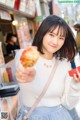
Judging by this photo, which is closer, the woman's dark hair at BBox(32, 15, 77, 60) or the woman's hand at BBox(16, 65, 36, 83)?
the woman's hand at BBox(16, 65, 36, 83)

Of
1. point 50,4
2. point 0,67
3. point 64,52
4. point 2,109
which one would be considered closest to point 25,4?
point 0,67

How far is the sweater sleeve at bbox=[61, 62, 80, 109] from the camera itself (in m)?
2.28

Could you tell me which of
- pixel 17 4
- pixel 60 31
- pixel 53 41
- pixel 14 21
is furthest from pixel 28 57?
pixel 14 21

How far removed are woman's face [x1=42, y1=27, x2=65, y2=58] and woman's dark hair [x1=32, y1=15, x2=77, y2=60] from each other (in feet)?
0.10

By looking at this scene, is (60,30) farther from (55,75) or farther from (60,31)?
(55,75)

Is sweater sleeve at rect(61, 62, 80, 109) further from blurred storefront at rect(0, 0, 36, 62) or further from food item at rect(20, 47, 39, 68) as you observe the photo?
blurred storefront at rect(0, 0, 36, 62)

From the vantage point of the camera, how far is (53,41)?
2.16m

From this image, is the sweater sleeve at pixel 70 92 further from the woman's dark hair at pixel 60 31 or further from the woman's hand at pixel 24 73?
the woman's hand at pixel 24 73

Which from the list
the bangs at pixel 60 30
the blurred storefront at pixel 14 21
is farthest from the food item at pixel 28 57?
the blurred storefront at pixel 14 21

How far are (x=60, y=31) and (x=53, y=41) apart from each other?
0.35 feet

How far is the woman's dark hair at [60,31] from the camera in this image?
87.4 inches

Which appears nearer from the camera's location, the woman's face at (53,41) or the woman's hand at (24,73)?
the woman's hand at (24,73)

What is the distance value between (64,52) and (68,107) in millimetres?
481

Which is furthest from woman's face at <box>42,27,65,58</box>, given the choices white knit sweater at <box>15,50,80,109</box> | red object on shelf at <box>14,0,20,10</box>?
red object on shelf at <box>14,0,20,10</box>
